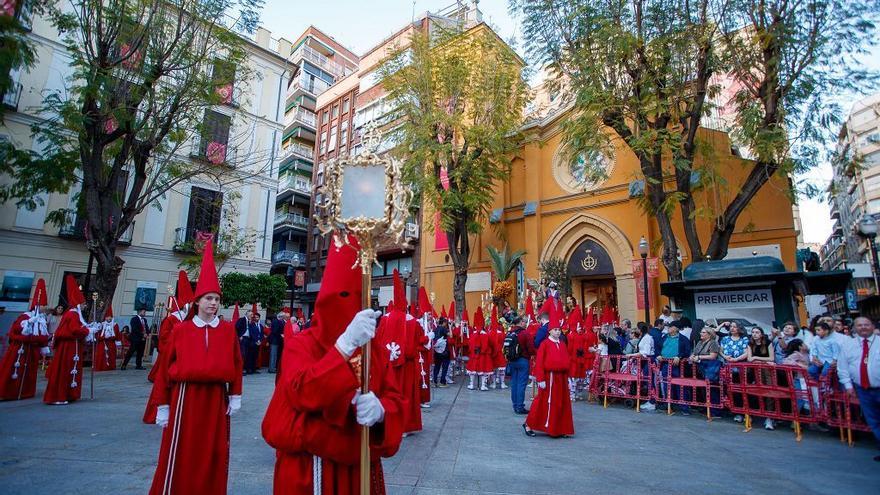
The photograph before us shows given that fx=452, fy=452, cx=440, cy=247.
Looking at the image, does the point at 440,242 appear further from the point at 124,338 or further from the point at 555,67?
the point at 124,338

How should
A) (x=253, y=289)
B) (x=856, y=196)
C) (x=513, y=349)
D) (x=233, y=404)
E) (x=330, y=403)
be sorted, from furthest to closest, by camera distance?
1. (x=856, y=196)
2. (x=253, y=289)
3. (x=513, y=349)
4. (x=233, y=404)
5. (x=330, y=403)

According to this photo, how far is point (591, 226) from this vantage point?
70.8ft

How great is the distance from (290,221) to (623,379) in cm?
3194

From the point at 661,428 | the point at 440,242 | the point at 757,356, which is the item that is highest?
the point at 440,242

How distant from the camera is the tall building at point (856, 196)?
518 inches

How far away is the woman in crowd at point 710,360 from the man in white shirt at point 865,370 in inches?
94.5

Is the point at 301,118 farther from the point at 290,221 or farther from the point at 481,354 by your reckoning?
the point at 481,354

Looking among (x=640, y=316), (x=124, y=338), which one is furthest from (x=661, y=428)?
(x=124, y=338)

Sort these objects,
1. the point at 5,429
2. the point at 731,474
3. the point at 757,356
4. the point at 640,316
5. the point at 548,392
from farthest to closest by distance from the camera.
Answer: the point at 640,316
the point at 757,356
the point at 548,392
the point at 5,429
the point at 731,474

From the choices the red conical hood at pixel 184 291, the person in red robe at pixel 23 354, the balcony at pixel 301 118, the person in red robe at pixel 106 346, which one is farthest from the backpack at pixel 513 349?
the balcony at pixel 301 118

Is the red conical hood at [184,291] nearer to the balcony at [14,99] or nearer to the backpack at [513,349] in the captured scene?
the backpack at [513,349]

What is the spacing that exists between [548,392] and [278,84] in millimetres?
23485

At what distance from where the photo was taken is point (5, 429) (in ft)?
21.9

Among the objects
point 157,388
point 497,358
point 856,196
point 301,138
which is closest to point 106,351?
point 497,358
